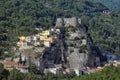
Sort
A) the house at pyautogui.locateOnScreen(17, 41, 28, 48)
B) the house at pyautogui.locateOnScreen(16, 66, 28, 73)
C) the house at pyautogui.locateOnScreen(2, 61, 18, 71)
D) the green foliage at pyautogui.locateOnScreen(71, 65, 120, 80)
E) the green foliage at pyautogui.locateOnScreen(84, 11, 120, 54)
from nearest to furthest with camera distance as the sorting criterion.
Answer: the green foliage at pyautogui.locateOnScreen(71, 65, 120, 80)
the house at pyautogui.locateOnScreen(16, 66, 28, 73)
the house at pyautogui.locateOnScreen(2, 61, 18, 71)
the house at pyautogui.locateOnScreen(17, 41, 28, 48)
the green foliage at pyautogui.locateOnScreen(84, 11, 120, 54)

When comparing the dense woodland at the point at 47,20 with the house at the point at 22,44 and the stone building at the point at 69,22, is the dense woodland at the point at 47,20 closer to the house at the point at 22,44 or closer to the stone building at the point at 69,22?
the house at the point at 22,44

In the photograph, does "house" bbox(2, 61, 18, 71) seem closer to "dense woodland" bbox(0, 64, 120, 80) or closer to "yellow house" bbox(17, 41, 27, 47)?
"dense woodland" bbox(0, 64, 120, 80)

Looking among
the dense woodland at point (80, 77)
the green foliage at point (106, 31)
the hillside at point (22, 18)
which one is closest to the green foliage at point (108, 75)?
the dense woodland at point (80, 77)

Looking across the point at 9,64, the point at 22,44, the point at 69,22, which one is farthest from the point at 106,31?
the point at 9,64

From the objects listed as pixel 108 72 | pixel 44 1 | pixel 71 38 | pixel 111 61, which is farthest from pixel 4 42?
pixel 44 1

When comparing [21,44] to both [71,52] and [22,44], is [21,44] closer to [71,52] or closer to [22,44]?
[22,44]

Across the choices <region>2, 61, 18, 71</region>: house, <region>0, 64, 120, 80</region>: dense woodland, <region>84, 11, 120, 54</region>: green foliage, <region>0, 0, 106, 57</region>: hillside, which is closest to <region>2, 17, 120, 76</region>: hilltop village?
<region>2, 61, 18, 71</region>: house

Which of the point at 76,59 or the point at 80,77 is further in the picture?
the point at 76,59
